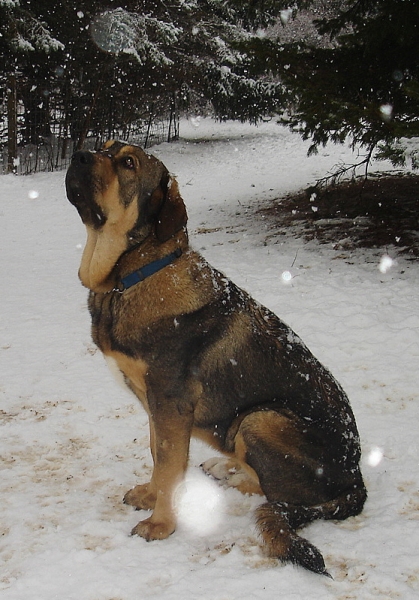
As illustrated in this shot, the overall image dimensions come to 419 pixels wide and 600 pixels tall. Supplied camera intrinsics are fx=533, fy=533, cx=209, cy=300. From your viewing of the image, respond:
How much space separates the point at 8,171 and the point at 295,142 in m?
11.5

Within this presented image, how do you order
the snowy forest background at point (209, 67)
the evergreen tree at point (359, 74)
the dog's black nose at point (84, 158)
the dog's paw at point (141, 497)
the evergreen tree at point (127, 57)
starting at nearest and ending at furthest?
the dog's black nose at point (84, 158), the dog's paw at point (141, 497), the evergreen tree at point (359, 74), the snowy forest background at point (209, 67), the evergreen tree at point (127, 57)

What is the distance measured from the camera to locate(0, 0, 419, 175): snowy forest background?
24.5 ft

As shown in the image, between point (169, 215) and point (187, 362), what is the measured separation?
89 centimetres

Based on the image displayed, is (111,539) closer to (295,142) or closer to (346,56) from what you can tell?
(346,56)

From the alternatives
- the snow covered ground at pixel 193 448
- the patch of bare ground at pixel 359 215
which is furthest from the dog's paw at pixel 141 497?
the patch of bare ground at pixel 359 215

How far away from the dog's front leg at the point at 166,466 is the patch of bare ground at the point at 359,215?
18.8 feet

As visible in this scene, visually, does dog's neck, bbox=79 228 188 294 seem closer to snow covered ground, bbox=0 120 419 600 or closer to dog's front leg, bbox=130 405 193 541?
dog's front leg, bbox=130 405 193 541

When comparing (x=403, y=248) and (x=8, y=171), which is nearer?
(x=403, y=248)

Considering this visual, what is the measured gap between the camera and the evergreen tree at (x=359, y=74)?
7.04m

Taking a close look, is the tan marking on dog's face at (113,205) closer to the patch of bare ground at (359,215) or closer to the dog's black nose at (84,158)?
the dog's black nose at (84,158)

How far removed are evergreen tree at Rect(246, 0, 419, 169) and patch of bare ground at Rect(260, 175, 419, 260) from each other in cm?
125

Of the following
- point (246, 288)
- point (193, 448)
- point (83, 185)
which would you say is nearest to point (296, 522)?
point (193, 448)

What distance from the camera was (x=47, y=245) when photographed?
33.8ft

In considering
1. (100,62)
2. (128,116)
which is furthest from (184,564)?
(128,116)
